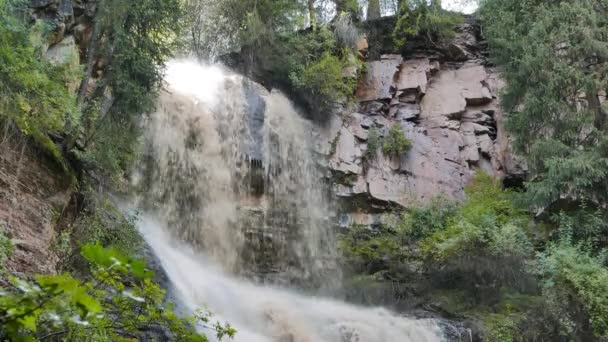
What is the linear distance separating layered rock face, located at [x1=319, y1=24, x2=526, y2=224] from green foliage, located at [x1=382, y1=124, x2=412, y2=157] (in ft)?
0.53

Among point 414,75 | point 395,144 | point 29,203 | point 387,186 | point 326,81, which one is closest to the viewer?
point 29,203

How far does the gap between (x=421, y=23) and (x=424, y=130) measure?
423cm

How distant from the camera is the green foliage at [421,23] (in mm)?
18325

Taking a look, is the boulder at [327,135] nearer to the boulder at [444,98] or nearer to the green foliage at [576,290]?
the boulder at [444,98]

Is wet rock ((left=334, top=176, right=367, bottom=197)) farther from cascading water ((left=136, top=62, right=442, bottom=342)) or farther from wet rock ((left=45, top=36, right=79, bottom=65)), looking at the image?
wet rock ((left=45, top=36, right=79, bottom=65))

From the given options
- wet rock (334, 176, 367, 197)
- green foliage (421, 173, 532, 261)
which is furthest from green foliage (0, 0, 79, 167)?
wet rock (334, 176, 367, 197)

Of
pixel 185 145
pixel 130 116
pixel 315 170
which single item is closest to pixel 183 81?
pixel 185 145

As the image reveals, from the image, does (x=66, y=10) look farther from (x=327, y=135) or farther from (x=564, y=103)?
(x=564, y=103)

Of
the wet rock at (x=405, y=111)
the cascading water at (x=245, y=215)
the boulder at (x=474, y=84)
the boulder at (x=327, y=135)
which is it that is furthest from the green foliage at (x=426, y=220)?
the boulder at (x=474, y=84)

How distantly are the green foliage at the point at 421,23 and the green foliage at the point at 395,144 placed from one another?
409 cm

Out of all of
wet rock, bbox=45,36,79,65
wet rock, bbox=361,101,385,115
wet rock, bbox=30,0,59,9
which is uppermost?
wet rock, bbox=30,0,59,9

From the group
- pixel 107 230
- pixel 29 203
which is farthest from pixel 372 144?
pixel 29 203

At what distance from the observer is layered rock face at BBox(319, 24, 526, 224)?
591 inches

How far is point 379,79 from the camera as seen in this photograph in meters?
17.5
